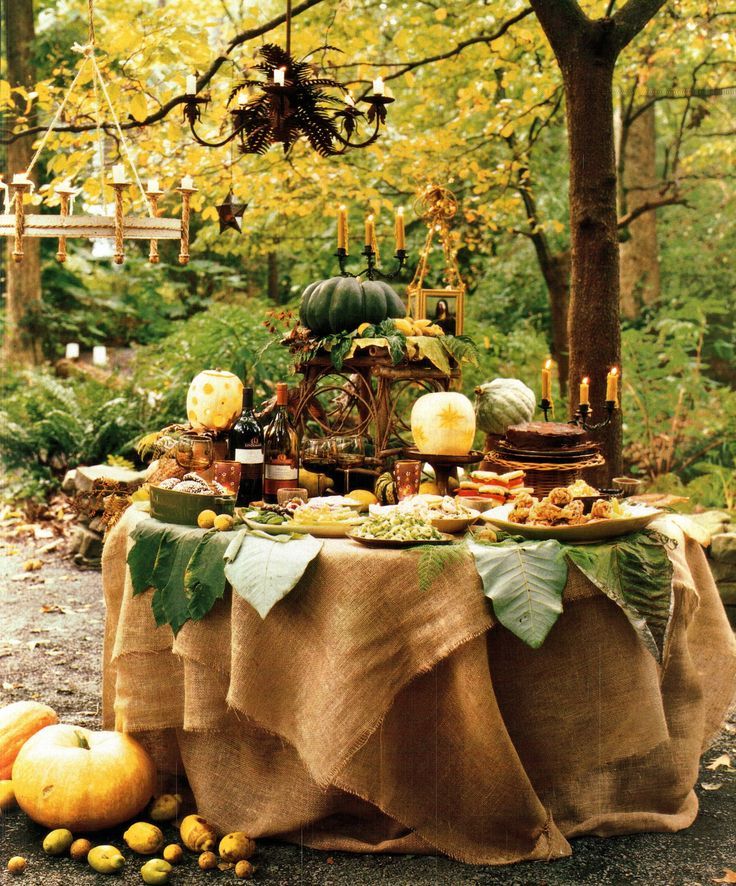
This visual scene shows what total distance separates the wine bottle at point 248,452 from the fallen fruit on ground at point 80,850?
51.8 inches

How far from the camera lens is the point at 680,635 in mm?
3297

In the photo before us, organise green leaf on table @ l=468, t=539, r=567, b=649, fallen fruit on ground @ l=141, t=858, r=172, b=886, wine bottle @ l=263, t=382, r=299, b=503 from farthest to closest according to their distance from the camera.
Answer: wine bottle @ l=263, t=382, r=299, b=503 → fallen fruit on ground @ l=141, t=858, r=172, b=886 → green leaf on table @ l=468, t=539, r=567, b=649

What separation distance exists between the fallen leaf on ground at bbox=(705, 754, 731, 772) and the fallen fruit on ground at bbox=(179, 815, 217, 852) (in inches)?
81.6

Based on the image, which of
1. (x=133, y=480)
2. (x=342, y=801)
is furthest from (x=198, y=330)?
(x=342, y=801)

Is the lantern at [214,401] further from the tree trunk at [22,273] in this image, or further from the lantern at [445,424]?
the tree trunk at [22,273]

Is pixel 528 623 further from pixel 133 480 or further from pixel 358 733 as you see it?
pixel 133 480

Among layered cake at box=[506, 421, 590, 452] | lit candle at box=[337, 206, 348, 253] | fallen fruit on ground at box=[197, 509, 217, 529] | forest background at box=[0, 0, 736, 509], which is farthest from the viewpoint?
forest background at box=[0, 0, 736, 509]

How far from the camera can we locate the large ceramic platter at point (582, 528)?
9.97 ft

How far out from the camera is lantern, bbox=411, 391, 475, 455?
12.0 feet

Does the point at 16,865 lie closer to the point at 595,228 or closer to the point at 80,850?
the point at 80,850

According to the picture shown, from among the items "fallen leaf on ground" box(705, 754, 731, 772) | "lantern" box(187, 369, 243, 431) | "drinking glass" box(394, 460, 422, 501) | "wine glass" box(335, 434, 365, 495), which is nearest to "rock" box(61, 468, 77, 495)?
"lantern" box(187, 369, 243, 431)

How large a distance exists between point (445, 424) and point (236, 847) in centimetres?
162

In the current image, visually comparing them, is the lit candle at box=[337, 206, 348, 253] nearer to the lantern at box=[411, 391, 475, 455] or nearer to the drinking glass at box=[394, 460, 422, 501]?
the lantern at box=[411, 391, 475, 455]

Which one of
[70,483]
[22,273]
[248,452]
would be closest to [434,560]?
[248,452]
